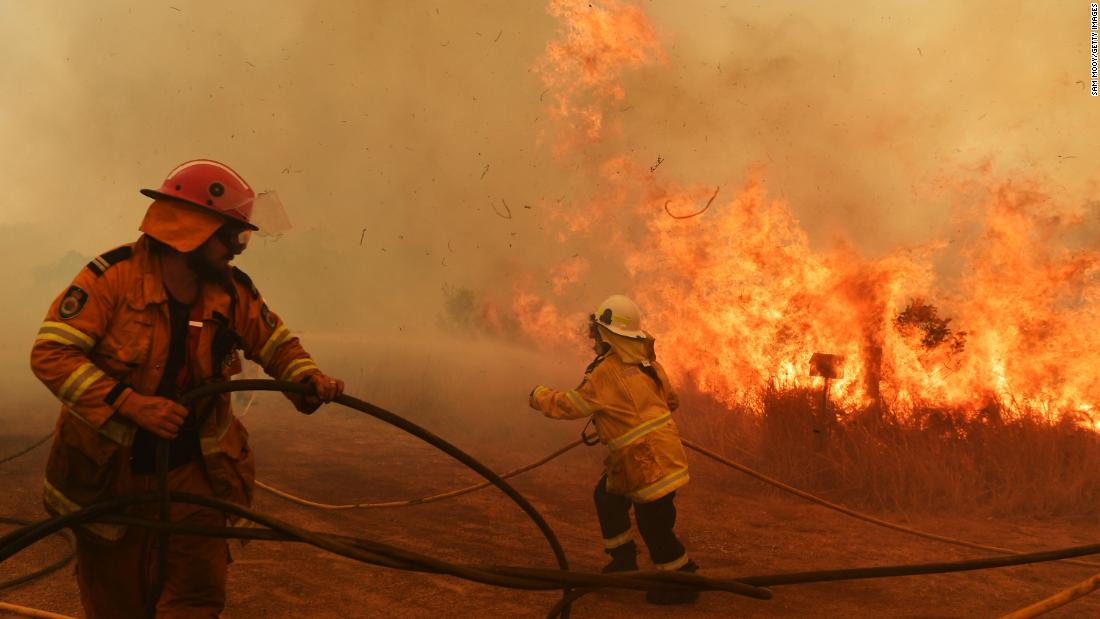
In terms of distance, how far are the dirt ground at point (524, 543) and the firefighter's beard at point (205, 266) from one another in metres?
2.34

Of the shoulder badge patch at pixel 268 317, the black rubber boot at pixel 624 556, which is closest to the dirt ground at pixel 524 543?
the black rubber boot at pixel 624 556

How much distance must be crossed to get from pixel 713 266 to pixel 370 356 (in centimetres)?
974

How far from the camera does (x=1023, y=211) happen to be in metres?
10.0

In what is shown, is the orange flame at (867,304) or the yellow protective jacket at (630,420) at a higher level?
the orange flame at (867,304)

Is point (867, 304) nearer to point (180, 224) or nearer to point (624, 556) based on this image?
point (624, 556)

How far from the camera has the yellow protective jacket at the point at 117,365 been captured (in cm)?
261

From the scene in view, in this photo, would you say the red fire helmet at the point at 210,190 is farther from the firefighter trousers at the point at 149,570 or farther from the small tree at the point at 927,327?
the small tree at the point at 927,327

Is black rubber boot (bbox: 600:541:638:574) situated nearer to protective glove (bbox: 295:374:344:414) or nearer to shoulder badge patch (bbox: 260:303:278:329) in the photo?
protective glove (bbox: 295:374:344:414)

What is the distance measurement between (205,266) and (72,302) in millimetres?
489

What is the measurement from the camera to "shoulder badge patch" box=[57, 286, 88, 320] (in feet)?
8.73

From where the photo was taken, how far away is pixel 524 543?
6.21 m

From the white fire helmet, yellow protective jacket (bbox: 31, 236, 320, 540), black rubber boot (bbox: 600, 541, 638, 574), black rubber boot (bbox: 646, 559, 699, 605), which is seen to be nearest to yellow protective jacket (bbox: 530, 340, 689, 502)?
the white fire helmet

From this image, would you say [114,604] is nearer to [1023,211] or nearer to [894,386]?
[894,386]

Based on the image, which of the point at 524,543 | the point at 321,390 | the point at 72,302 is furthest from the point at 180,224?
the point at 524,543
